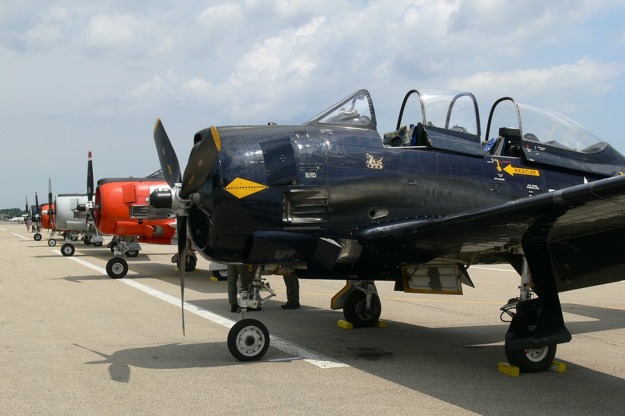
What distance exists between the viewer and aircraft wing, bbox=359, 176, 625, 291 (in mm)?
4855

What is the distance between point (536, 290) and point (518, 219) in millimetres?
1231

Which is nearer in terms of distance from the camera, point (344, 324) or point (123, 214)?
point (344, 324)

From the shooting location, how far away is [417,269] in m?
7.74

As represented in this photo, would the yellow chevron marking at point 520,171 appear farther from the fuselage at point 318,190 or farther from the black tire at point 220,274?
the black tire at point 220,274

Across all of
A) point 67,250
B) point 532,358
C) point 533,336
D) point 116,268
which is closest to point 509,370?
point 532,358

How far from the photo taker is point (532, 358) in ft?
20.5

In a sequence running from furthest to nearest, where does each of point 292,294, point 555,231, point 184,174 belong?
point 292,294 < point 184,174 < point 555,231

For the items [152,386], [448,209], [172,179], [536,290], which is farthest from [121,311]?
[536,290]

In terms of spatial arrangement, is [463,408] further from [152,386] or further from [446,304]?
[446,304]

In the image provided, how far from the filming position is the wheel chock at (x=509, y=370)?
6137mm

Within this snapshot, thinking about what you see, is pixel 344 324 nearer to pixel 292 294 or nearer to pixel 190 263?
pixel 292 294

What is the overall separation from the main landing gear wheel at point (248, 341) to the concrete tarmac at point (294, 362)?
109 millimetres

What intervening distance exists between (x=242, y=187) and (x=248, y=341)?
5.49 ft

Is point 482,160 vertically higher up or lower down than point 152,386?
higher up
